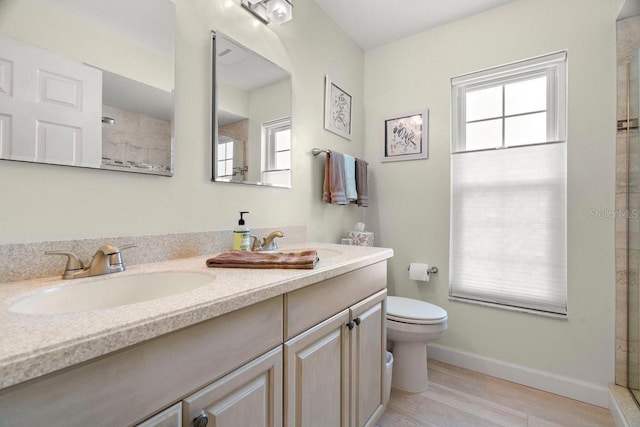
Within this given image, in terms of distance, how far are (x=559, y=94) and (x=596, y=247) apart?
96 centimetres

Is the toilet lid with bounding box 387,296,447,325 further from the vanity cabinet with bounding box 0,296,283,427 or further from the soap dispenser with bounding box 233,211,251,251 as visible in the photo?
the vanity cabinet with bounding box 0,296,283,427

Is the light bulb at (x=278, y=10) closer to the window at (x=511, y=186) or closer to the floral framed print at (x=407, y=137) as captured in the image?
the floral framed print at (x=407, y=137)

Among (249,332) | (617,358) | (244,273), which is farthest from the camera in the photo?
(617,358)

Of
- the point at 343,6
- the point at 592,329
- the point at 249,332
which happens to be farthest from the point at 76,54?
the point at 592,329

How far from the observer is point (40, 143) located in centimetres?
87

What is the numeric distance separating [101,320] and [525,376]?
2.37m

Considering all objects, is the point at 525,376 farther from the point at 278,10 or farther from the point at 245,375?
the point at 278,10

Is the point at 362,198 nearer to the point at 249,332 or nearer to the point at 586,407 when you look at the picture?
the point at 249,332

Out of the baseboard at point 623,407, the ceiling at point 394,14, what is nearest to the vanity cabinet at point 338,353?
the baseboard at point 623,407

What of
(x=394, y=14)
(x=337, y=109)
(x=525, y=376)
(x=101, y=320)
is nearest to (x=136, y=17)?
(x=101, y=320)

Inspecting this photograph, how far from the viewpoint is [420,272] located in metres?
2.20

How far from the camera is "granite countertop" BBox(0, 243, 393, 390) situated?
41cm

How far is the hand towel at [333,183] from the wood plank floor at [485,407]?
127cm

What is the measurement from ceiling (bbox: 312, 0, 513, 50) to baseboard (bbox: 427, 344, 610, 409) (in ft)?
7.95
